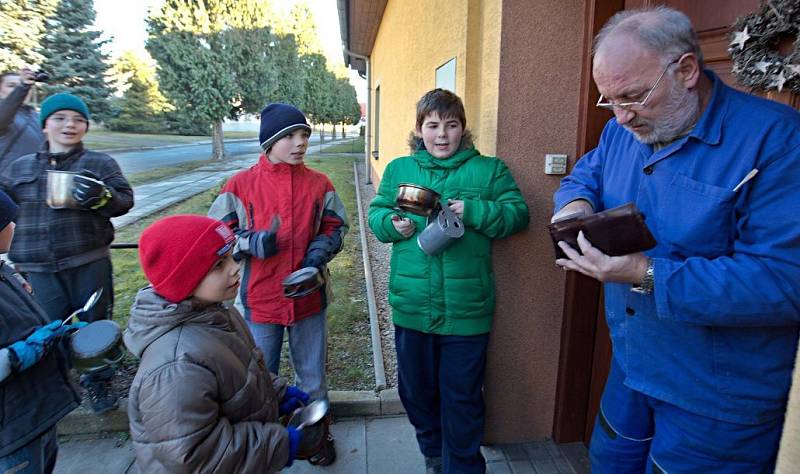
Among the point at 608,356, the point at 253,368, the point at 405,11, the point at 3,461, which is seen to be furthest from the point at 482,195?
the point at 405,11

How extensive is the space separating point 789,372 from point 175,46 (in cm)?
2263

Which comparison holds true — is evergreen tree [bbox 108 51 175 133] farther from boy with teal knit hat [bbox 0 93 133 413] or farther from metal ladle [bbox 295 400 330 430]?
metal ladle [bbox 295 400 330 430]

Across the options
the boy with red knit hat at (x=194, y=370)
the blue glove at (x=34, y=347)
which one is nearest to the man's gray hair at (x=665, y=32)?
the boy with red knit hat at (x=194, y=370)

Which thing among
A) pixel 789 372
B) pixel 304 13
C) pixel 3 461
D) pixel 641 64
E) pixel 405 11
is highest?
pixel 304 13

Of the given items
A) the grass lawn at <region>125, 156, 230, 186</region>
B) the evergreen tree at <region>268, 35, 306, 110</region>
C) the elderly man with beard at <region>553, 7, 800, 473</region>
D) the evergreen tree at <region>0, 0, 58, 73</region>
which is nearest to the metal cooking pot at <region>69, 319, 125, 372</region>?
the elderly man with beard at <region>553, 7, 800, 473</region>

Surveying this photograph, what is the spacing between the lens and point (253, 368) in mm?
1687

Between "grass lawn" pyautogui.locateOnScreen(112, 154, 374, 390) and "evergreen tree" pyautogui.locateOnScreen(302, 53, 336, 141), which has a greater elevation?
"evergreen tree" pyautogui.locateOnScreen(302, 53, 336, 141)

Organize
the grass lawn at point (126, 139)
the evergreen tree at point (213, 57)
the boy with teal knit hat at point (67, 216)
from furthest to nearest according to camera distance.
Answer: the evergreen tree at point (213, 57) → the grass lawn at point (126, 139) → the boy with teal knit hat at point (67, 216)

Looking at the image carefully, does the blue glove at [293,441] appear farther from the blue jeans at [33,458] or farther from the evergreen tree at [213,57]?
the evergreen tree at [213,57]

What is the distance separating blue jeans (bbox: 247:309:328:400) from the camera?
2.64 metres

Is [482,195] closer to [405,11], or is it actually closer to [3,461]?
[3,461]

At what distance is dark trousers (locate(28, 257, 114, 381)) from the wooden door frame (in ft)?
9.36

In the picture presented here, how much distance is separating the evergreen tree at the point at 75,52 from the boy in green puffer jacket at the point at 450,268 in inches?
617

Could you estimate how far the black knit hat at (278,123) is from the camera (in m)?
2.46
